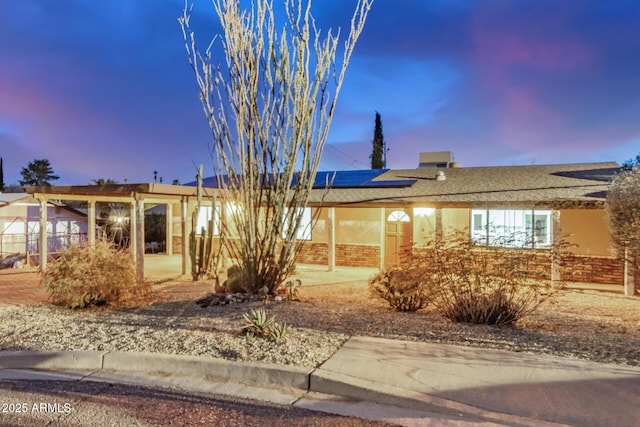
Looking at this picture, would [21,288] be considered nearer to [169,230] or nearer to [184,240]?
[184,240]

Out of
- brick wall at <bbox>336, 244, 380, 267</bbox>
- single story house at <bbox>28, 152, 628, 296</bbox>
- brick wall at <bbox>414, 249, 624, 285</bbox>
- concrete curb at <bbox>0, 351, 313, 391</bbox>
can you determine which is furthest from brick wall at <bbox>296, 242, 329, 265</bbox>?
concrete curb at <bbox>0, 351, 313, 391</bbox>

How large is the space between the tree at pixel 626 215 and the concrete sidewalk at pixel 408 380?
3185mm

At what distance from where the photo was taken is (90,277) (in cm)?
752

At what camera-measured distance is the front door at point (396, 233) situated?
49.1ft

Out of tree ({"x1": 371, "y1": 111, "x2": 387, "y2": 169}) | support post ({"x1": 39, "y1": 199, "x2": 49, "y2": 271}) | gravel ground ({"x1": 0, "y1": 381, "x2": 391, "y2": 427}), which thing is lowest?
gravel ground ({"x1": 0, "y1": 381, "x2": 391, "y2": 427})

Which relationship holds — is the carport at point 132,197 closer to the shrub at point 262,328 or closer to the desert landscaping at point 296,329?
the desert landscaping at point 296,329

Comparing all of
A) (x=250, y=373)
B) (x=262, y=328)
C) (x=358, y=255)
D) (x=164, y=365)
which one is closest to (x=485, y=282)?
(x=262, y=328)

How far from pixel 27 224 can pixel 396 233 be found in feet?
51.3

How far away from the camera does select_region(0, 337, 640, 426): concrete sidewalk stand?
3568mm

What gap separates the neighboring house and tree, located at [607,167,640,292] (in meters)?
18.0

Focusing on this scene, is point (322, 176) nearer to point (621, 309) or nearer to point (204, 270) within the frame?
point (204, 270)

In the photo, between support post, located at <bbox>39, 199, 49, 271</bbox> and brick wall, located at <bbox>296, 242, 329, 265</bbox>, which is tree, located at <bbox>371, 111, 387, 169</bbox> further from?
support post, located at <bbox>39, 199, 49, 271</bbox>

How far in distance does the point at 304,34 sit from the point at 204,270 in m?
6.43

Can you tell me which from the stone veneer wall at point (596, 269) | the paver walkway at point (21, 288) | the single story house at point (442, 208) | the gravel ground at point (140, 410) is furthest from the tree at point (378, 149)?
the gravel ground at point (140, 410)
